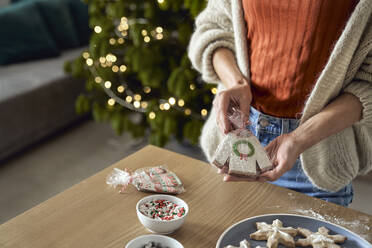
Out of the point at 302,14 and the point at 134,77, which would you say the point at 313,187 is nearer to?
the point at 302,14

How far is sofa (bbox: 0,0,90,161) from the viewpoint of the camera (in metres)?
2.62

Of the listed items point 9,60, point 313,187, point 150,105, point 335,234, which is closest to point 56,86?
point 9,60

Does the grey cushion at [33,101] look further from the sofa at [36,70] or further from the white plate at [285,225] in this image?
the white plate at [285,225]

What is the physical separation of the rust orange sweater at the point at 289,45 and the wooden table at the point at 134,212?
236mm

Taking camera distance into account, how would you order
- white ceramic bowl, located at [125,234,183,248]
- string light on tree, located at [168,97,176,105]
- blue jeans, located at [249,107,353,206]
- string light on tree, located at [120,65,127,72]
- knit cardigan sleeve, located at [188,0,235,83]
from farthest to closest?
string light on tree, located at [120,65,127,72] → string light on tree, located at [168,97,176,105] → knit cardigan sleeve, located at [188,0,235,83] → blue jeans, located at [249,107,353,206] → white ceramic bowl, located at [125,234,183,248]

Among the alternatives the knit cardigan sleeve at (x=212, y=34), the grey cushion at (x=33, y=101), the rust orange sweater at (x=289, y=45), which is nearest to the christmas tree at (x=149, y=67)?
the grey cushion at (x=33, y=101)

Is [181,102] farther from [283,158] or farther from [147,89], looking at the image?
[283,158]

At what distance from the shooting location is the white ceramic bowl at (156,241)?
783 mm

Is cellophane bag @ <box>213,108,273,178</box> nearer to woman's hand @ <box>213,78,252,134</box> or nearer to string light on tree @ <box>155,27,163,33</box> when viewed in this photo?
woman's hand @ <box>213,78,252,134</box>

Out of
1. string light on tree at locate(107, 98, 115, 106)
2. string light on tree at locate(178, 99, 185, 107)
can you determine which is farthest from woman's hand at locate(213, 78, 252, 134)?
string light on tree at locate(107, 98, 115, 106)

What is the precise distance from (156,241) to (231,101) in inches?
15.9

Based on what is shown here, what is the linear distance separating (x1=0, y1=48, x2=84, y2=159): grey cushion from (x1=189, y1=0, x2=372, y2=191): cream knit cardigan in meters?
1.74

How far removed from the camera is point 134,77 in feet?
8.91

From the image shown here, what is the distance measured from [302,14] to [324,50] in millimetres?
105
